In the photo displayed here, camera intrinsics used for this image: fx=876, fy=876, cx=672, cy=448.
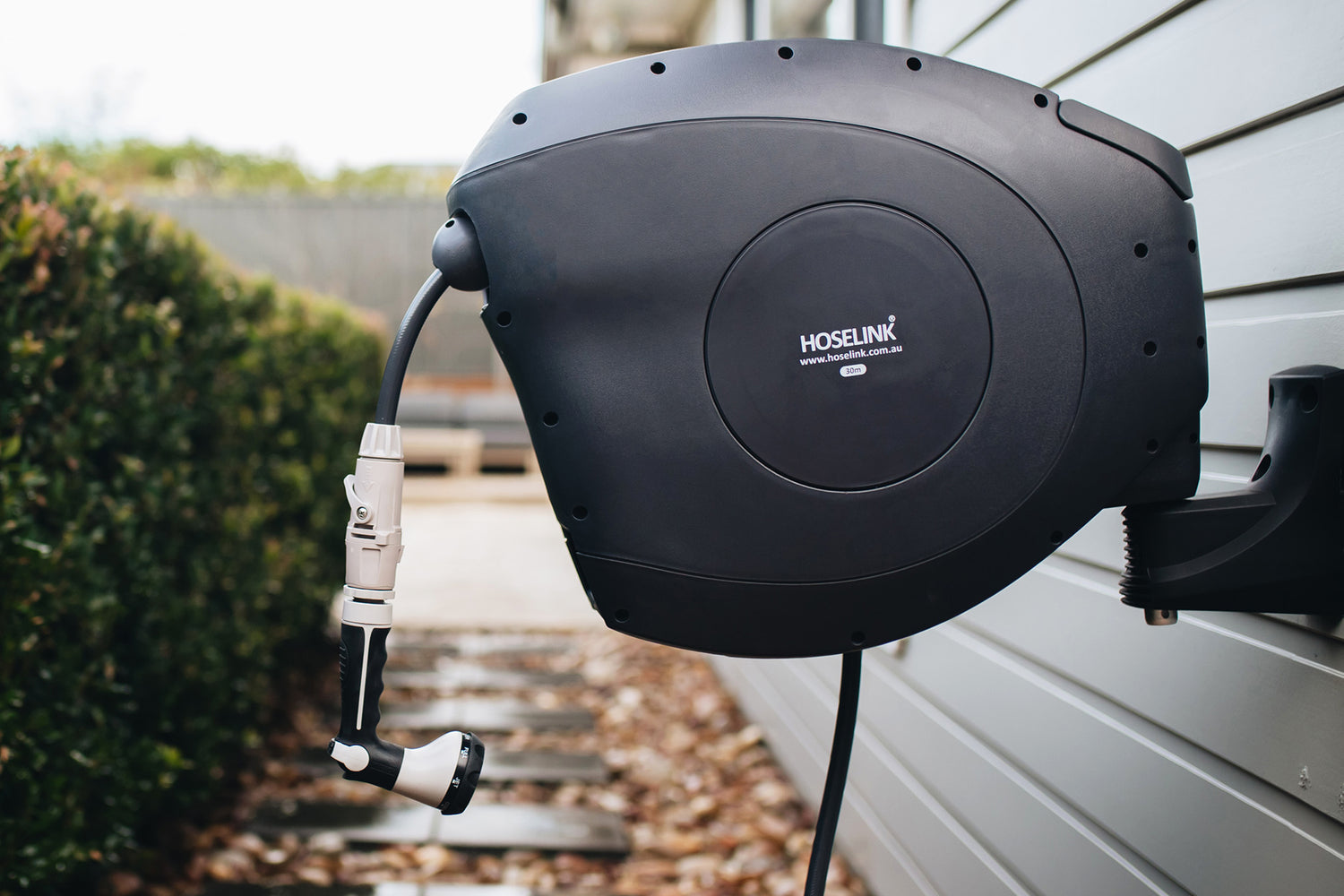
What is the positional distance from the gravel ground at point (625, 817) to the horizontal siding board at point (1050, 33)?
6.16ft

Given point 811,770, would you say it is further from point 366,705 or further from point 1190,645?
point 366,705

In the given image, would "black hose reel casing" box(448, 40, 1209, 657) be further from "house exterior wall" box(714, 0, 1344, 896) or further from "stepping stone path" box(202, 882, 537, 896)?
"stepping stone path" box(202, 882, 537, 896)

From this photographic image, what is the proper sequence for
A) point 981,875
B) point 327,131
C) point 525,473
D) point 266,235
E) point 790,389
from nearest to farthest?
point 790,389
point 981,875
point 525,473
point 266,235
point 327,131

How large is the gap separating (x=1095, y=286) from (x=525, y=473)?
9.26 metres

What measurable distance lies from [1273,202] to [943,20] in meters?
1.13

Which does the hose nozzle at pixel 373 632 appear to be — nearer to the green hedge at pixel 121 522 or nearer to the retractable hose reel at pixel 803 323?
the retractable hose reel at pixel 803 323

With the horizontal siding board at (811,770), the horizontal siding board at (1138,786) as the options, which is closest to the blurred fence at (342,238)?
the horizontal siding board at (811,770)

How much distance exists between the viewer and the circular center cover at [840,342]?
2.58ft

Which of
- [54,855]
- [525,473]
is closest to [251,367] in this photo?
[54,855]

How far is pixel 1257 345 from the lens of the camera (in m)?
1.05

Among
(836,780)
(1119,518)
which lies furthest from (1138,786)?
(836,780)

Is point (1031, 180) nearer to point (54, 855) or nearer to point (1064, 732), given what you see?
point (1064, 732)

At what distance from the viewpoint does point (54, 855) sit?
4.90 ft

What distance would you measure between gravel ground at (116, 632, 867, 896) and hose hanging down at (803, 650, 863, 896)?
133cm
